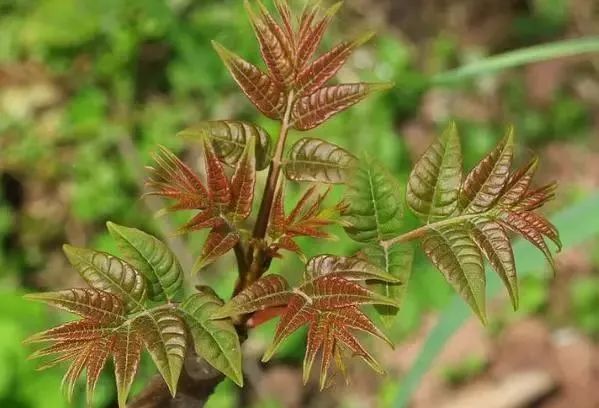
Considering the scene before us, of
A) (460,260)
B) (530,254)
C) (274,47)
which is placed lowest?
(530,254)

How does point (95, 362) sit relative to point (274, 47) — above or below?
below

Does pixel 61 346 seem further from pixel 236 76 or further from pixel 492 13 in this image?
pixel 492 13

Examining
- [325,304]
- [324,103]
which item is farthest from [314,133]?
[325,304]

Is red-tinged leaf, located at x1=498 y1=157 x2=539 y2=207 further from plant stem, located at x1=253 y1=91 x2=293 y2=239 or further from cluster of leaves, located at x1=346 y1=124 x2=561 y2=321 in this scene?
plant stem, located at x1=253 y1=91 x2=293 y2=239

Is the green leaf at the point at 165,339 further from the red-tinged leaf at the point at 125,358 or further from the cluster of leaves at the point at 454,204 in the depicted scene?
the cluster of leaves at the point at 454,204

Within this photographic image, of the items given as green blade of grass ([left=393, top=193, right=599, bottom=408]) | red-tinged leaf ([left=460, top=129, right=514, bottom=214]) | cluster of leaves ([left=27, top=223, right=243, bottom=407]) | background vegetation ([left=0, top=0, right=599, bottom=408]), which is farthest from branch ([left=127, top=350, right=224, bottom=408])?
background vegetation ([left=0, top=0, right=599, bottom=408])

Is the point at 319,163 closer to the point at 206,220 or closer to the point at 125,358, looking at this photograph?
the point at 206,220
